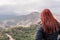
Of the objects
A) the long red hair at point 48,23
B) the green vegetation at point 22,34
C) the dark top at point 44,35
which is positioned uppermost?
the green vegetation at point 22,34

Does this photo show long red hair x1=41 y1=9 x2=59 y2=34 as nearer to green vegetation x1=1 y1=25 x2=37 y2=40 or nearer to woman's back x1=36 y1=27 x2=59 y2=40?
woman's back x1=36 y1=27 x2=59 y2=40

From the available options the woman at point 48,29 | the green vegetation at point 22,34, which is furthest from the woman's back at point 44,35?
the green vegetation at point 22,34

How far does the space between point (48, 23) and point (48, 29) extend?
0.29 ft

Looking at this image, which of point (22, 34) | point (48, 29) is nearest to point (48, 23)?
point (48, 29)

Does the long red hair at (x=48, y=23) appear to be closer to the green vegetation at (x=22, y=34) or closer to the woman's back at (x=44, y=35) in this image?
Answer: the woman's back at (x=44, y=35)

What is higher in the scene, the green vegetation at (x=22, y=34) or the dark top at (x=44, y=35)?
the green vegetation at (x=22, y=34)

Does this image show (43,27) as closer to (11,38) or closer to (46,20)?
(46,20)

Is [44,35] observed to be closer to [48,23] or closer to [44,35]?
[44,35]

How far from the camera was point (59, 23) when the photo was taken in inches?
150

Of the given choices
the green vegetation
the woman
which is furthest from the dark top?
the green vegetation

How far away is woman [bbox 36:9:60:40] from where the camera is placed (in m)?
3.71

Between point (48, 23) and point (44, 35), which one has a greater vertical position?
point (48, 23)

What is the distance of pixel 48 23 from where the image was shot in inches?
148

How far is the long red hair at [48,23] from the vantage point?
374 cm
